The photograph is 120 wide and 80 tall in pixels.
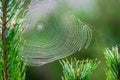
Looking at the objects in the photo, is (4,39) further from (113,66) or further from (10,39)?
(113,66)

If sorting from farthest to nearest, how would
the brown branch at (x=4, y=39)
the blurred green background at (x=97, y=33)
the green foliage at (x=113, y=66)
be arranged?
1. the blurred green background at (x=97, y=33)
2. the green foliage at (x=113, y=66)
3. the brown branch at (x=4, y=39)

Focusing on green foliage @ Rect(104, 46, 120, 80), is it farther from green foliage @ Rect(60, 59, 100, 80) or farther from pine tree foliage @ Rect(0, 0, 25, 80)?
pine tree foliage @ Rect(0, 0, 25, 80)

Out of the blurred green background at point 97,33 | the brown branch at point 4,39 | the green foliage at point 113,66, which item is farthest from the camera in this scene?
the blurred green background at point 97,33

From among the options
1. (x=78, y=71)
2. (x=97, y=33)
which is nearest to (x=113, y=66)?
(x=78, y=71)

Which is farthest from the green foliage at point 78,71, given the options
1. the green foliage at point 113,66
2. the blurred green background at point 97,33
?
the blurred green background at point 97,33

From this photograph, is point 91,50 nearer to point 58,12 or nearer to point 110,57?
point 58,12

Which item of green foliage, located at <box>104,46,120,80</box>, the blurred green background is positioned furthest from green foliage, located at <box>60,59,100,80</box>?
the blurred green background

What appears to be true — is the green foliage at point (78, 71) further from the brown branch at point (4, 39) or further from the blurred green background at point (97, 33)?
the blurred green background at point (97, 33)

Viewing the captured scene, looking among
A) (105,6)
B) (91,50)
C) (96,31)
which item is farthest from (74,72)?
(105,6)
